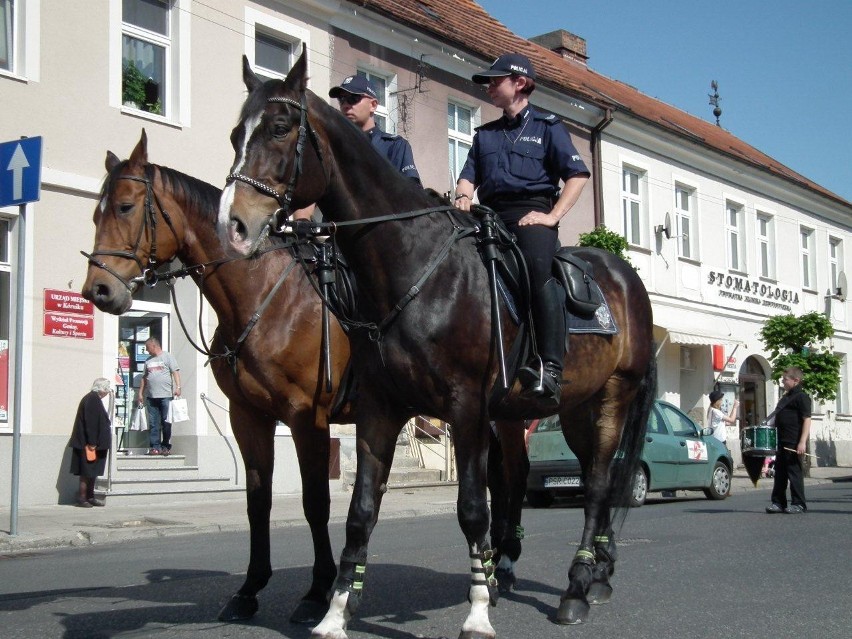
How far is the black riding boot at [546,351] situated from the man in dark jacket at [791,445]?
9.79 metres

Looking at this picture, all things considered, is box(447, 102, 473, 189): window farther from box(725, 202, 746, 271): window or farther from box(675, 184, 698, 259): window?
box(725, 202, 746, 271): window

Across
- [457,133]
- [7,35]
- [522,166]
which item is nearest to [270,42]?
[7,35]

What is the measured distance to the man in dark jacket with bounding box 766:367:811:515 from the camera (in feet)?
48.2

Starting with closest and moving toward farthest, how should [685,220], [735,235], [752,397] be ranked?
[685,220]
[752,397]
[735,235]

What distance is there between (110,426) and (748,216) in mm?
25212

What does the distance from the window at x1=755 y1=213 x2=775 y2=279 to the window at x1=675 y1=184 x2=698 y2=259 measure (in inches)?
176

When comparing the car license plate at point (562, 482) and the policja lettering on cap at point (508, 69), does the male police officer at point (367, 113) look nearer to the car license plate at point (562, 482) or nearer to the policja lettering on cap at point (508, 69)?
the policja lettering on cap at point (508, 69)

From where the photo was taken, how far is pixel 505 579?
21.7 ft

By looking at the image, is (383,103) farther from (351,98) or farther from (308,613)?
(308,613)

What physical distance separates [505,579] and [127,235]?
307 centimetres

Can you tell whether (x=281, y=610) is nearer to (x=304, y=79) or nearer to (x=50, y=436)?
(x=304, y=79)

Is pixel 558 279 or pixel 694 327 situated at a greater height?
pixel 694 327

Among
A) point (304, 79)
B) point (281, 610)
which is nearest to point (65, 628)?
point (281, 610)

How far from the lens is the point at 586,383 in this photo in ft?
20.6
